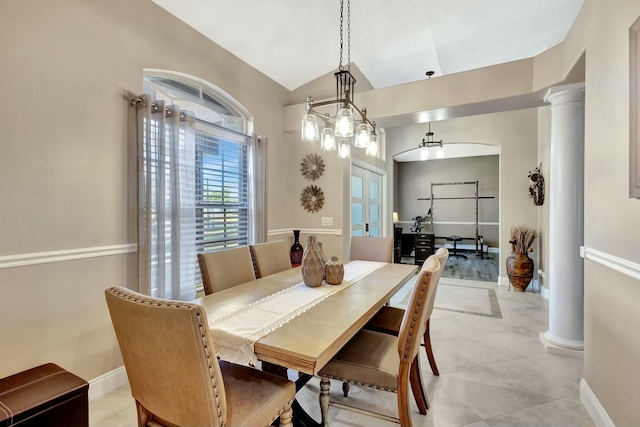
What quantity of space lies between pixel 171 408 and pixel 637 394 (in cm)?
201

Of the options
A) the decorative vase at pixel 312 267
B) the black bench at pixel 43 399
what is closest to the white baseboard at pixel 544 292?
Answer: the decorative vase at pixel 312 267

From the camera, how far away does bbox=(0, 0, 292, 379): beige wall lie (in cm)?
169

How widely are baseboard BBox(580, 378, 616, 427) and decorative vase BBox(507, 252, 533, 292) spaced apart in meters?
2.85

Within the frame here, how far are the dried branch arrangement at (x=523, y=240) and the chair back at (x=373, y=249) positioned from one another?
2.76 meters

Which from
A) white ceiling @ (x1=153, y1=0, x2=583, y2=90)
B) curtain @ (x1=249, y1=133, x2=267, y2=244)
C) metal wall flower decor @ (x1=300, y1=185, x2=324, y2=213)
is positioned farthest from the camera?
metal wall flower decor @ (x1=300, y1=185, x2=324, y2=213)

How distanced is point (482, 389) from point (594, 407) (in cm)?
60

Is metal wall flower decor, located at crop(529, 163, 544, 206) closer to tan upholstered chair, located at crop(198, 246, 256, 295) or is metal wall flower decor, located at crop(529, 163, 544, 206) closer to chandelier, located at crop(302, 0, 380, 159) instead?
chandelier, located at crop(302, 0, 380, 159)

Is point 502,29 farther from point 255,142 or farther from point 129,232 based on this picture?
point 129,232

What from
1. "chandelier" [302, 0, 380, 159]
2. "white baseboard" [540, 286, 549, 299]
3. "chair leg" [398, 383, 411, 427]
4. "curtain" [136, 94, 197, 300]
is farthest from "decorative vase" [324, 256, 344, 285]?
"white baseboard" [540, 286, 549, 299]

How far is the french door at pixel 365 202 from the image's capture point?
4734 millimetres

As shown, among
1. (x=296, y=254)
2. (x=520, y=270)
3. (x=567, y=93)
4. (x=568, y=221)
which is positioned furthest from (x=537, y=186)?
Answer: (x=296, y=254)

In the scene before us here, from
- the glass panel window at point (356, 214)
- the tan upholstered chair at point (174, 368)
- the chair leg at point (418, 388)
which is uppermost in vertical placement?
the glass panel window at point (356, 214)

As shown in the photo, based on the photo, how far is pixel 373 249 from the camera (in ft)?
10.3

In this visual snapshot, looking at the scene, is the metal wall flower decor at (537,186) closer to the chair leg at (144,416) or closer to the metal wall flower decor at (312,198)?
the metal wall flower decor at (312,198)
